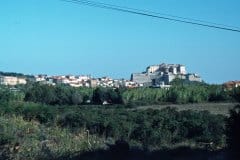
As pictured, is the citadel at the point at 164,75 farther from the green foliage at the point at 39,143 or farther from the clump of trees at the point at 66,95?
the green foliage at the point at 39,143

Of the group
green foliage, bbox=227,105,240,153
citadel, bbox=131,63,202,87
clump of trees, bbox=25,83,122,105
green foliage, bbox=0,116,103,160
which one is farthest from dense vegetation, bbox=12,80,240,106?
green foliage, bbox=227,105,240,153

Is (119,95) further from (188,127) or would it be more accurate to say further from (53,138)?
(53,138)

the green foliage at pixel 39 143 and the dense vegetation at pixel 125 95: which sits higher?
the dense vegetation at pixel 125 95

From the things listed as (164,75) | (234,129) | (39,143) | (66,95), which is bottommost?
(39,143)

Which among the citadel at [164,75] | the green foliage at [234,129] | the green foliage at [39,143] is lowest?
the green foliage at [39,143]

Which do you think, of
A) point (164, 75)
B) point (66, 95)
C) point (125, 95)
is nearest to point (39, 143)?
point (66, 95)

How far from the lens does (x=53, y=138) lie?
18141 mm

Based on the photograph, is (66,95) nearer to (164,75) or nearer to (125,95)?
(125,95)

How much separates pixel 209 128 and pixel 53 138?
555 inches

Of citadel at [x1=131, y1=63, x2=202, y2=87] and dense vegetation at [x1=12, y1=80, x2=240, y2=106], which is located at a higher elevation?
citadel at [x1=131, y1=63, x2=202, y2=87]

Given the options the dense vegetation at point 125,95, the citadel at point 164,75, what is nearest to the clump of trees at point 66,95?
the dense vegetation at point 125,95

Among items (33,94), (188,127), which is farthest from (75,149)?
(33,94)

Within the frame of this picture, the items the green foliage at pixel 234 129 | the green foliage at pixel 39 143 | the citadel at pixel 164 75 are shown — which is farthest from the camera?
the citadel at pixel 164 75

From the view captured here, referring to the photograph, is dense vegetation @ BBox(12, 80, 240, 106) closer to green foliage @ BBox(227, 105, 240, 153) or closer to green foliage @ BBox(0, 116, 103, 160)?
green foliage @ BBox(0, 116, 103, 160)
